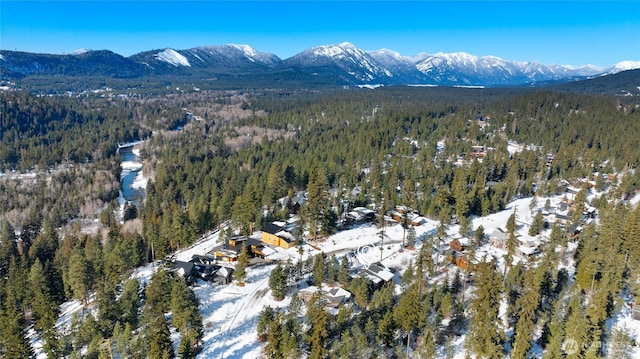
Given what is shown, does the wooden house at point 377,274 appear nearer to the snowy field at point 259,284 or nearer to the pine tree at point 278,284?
the snowy field at point 259,284

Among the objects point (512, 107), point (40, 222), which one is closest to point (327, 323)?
point (40, 222)

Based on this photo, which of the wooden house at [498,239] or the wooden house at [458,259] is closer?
the wooden house at [458,259]

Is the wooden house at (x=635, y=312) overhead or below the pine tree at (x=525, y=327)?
below

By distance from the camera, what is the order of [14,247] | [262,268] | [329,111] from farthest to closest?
[329,111] < [14,247] < [262,268]

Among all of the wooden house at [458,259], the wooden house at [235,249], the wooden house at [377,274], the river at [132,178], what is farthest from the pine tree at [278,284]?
the river at [132,178]

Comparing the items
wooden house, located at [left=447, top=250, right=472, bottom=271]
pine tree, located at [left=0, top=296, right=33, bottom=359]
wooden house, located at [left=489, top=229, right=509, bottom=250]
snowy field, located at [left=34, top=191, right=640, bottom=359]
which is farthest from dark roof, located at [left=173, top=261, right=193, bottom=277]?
wooden house, located at [left=489, top=229, right=509, bottom=250]

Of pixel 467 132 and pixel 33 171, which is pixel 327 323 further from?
pixel 33 171

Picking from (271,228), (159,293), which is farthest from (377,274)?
(159,293)

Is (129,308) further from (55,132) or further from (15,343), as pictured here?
(55,132)
